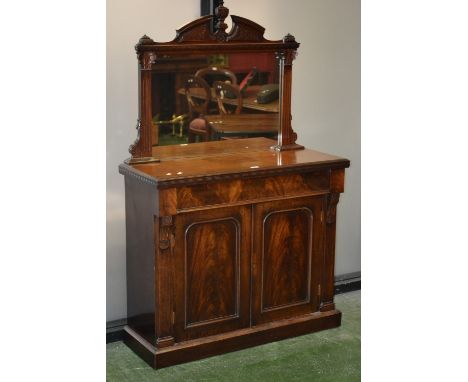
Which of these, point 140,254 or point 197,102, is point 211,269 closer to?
point 140,254

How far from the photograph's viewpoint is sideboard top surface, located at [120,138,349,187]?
3.25 metres

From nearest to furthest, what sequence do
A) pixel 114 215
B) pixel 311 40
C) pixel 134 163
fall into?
pixel 134 163 → pixel 114 215 → pixel 311 40

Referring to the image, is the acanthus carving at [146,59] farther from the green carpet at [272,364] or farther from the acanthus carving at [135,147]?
the green carpet at [272,364]

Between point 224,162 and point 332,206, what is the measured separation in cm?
61

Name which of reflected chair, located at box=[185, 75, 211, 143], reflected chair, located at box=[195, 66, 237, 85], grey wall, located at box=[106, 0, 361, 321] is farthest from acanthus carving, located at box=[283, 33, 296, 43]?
reflected chair, located at box=[185, 75, 211, 143]

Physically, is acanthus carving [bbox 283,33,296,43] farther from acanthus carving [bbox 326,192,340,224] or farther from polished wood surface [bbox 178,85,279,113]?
acanthus carving [bbox 326,192,340,224]

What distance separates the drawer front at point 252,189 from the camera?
3277mm

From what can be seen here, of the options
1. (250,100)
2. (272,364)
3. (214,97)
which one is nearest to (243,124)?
(250,100)

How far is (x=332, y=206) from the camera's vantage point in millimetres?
3744

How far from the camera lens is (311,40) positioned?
13.6 ft

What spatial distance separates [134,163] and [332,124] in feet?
4.51
